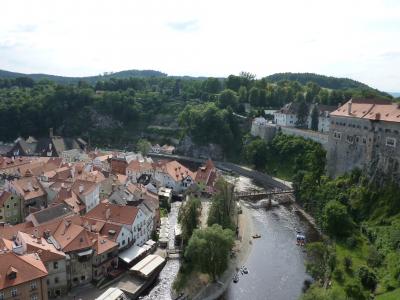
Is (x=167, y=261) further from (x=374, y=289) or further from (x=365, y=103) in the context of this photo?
(x=365, y=103)

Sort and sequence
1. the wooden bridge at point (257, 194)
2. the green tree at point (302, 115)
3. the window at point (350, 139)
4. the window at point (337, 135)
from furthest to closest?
the green tree at point (302, 115) → the wooden bridge at point (257, 194) → the window at point (337, 135) → the window at point (350, 139)

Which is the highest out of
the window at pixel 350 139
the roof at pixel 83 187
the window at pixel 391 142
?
the window at pixel 391 142

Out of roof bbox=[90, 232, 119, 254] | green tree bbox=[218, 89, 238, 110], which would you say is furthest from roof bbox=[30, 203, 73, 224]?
green tree bbox=[218, 89, 238, 110]

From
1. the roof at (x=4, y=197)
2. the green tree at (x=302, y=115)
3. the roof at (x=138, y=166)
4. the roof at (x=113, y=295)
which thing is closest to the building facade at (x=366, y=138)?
the green tree at (x=302, y=115)

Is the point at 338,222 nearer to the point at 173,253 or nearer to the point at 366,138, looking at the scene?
the point at 366,138

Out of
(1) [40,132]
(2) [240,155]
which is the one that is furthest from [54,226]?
(1) [40,132]

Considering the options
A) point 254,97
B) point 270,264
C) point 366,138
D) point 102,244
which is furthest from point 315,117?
point 102,244

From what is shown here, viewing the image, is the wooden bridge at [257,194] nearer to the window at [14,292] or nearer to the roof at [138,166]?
the roof at [138,166]
